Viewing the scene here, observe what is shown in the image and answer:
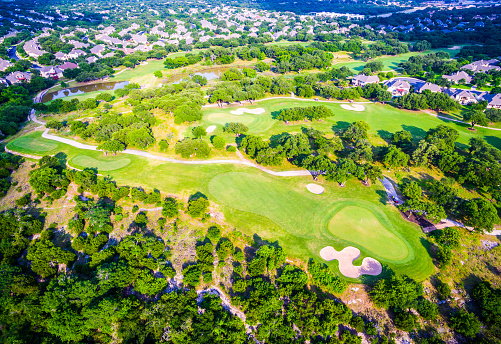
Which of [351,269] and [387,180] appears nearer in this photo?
[351,269]

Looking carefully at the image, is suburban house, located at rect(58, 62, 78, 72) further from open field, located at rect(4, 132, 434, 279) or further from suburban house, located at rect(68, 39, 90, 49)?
open field, located at rect(4, 132, 434, 279)

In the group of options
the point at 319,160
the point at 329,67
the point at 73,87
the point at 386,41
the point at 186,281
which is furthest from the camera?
the point at 386,41

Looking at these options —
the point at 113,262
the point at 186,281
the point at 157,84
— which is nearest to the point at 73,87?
the point at 157,84

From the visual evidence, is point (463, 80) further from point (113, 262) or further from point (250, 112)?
point (113, 262)

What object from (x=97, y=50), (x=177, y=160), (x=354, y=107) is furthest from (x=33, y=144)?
(x=97, y=50)

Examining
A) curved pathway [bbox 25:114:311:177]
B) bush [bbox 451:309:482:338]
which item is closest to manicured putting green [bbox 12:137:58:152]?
curved pathway [bbox 25:114:311:177]

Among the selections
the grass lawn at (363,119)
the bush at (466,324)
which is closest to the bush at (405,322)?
the bush at (466,324)
